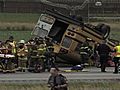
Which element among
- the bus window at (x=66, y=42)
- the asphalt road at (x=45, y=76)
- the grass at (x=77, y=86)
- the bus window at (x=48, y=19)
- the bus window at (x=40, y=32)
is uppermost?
the bus window at (x=48, y=19)

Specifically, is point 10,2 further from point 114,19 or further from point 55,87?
point 55,87

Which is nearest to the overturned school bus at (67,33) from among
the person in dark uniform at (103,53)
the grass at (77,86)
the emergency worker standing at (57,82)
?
the person in dark uniform at (103,53)

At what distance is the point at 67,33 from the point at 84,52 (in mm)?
1766

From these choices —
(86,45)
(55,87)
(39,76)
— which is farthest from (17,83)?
(86,45)

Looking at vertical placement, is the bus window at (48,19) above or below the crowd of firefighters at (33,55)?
above

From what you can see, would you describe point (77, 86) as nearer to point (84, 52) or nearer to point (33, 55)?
point (33, 55)

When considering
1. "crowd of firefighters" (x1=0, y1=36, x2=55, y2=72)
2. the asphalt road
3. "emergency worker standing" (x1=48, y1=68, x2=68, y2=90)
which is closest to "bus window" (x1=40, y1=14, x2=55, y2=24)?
"crowd of firefighters" (x1=0, y1=36, x2=55, y2=72)

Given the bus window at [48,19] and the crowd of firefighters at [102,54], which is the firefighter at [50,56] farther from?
the crowd of firefighters at [102,54]

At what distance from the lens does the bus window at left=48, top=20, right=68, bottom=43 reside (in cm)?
2798

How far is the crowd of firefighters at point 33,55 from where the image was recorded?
83.0ft

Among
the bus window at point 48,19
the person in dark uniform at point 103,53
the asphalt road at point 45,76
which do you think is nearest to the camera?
the asphalt road at point 45,76

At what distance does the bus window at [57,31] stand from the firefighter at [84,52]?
51.9 inches

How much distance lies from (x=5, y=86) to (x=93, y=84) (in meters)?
3.39

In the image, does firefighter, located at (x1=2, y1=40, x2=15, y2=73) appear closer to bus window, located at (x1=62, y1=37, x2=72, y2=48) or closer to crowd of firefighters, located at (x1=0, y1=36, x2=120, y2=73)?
crowd of firefighters, located at (x1=0, y1=36, x2=120, y2=73)
